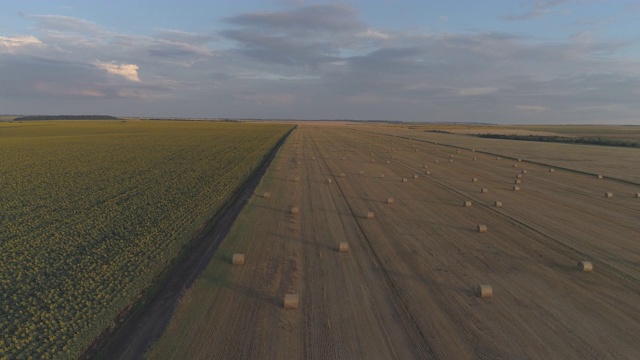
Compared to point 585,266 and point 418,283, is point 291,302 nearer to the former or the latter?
point 418,283

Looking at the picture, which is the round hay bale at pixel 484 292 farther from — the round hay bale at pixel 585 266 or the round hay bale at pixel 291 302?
the round hay bale at pixel 291 302

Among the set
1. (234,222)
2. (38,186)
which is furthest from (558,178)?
(38,186)

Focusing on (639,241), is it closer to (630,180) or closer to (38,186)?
(630,180)

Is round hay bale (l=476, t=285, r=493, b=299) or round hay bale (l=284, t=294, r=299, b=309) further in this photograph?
round hay bale (l=476, t=285, r=493, b=299)

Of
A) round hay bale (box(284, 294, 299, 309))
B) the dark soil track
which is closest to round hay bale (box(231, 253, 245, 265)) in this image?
the dark soil track

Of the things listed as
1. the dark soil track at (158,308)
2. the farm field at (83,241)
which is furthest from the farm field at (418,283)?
the farm field at (83,241)

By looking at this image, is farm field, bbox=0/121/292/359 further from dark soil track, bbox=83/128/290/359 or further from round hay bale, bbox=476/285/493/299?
round hay bale, bbox=476/285/493/299

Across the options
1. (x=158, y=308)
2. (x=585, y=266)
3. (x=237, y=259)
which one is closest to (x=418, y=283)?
(x=585, y=266)
